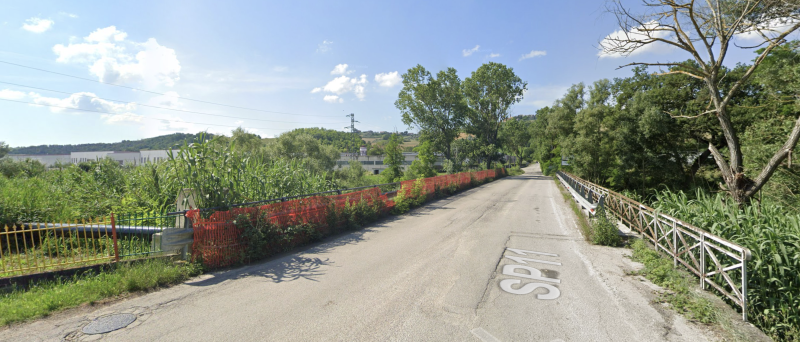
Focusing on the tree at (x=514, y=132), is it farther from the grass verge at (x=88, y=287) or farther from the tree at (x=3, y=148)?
the tree at (x=3, y=148)

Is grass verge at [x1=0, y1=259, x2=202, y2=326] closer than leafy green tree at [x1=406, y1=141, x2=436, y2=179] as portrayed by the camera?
Yes

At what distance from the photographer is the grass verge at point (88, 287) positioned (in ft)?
14.6

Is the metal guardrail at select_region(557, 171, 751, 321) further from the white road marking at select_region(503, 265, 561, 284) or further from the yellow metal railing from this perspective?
the yellow metal railing

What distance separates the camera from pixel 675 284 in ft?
17.8

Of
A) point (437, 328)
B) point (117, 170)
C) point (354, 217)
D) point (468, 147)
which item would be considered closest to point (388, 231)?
point (354, 217)

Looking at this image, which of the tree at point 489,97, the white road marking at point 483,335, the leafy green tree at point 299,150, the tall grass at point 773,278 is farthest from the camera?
the tree at point 489,97

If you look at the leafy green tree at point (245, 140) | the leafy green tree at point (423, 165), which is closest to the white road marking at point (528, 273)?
the leafy green tree at point (423, 165)

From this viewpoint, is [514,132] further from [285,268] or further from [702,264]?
[285,268]

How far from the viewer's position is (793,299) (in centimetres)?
487

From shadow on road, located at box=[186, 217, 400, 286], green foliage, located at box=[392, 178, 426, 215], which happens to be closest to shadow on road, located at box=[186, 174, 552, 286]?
shadow on road, located at box=[186, 217, 400, 286]

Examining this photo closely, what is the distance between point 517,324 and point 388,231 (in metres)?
6.32

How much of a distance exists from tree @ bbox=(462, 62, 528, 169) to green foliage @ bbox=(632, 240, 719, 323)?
4286 cm

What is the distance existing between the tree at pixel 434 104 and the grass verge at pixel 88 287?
39934 millimetres

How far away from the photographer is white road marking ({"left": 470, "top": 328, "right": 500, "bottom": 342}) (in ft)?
12.7
